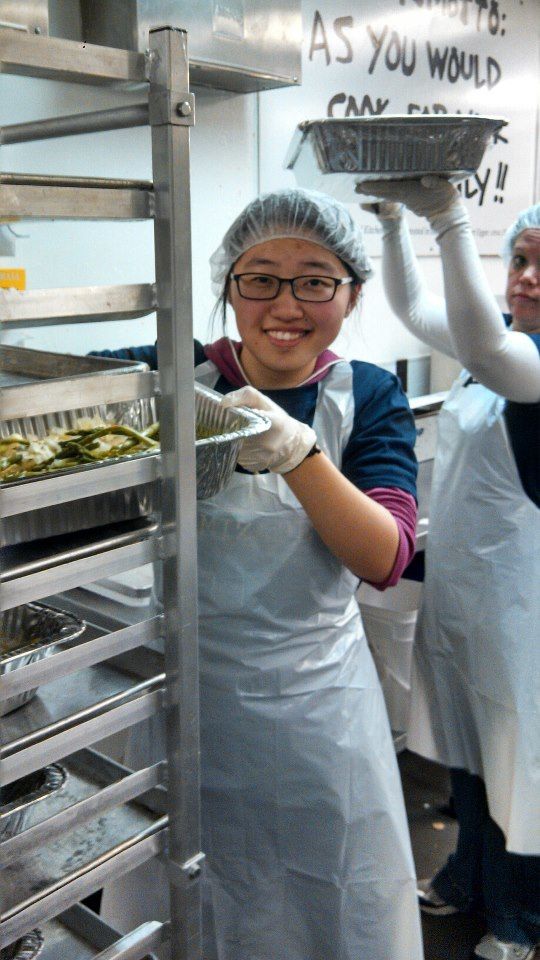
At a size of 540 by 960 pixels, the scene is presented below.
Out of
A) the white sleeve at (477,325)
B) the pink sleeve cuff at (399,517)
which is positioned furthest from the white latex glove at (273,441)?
the white sleeve at (477,325)

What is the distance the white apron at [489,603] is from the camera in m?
1.96

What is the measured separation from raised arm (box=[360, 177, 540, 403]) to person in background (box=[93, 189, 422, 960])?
0.40 metres

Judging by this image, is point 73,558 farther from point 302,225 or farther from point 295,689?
point 302,225

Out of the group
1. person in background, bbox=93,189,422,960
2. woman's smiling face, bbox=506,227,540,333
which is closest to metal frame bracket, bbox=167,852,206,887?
person in background, bbox=93,189,422,960

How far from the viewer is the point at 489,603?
1.98 m

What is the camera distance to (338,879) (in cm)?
137

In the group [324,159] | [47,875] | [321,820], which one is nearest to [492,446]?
[324,159]

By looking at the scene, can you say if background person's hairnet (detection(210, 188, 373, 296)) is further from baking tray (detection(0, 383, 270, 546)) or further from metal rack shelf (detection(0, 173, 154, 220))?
metal rack shelf (detection(0, 173, 154, 220))

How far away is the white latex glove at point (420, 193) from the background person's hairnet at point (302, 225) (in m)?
0.28

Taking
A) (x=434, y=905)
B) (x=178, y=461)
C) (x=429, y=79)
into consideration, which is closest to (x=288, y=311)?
(x=178, y=461)

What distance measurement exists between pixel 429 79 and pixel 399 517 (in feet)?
6.59

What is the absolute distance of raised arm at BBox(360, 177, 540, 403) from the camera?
5.83ft

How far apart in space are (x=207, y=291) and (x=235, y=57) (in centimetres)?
54

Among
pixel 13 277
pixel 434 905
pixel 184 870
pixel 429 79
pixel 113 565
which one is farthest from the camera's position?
pixel 429 79
